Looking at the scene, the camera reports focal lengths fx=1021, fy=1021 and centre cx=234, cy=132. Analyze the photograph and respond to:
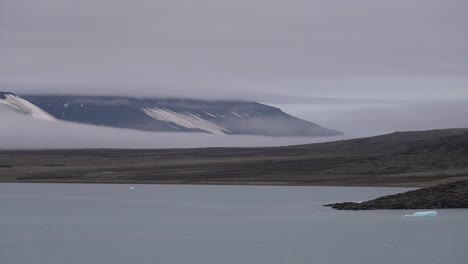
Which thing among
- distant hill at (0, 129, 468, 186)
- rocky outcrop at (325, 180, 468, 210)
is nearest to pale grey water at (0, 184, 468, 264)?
rocky outcrop at (325, 180, 468, 210)

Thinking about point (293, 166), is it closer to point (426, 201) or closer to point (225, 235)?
point (426, 201)

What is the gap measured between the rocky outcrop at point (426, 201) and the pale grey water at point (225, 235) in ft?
8.17

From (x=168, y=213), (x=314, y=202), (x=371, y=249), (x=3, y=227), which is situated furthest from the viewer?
(x=314, y=202)

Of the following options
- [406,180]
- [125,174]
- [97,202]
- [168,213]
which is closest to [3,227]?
[168,213]

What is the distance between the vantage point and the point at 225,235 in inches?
1540

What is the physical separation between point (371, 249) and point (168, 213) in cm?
2053

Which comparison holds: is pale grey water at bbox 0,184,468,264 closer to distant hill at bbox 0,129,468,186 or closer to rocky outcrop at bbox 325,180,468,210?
rocky outcrop at bbox 325,180,468,210

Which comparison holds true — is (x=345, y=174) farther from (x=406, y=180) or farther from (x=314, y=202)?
(x=314, y=202)

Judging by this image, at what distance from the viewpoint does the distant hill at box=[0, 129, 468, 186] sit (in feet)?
341

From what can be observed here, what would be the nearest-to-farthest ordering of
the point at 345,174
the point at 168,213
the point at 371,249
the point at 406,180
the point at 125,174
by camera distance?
1. the point at 371,249
2. the point at 168,213
3. the point at 406,180
4. the point at 345,174
5. the point at 125,174

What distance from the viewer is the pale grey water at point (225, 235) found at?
32.0m

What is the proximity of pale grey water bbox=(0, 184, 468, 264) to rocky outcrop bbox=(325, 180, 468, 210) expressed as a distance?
98.1 inches

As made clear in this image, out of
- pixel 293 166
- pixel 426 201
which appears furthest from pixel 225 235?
pixel 293 166

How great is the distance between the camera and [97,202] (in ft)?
211
